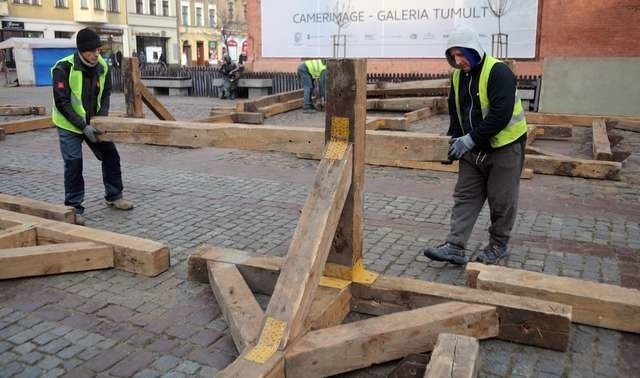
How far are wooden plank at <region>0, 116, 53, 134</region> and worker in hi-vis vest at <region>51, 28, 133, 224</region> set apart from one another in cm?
604

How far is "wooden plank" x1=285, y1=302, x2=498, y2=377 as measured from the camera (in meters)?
2.80

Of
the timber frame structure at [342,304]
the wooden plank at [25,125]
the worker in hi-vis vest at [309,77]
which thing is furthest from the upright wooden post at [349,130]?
the worker in hi-vis vest at [309,77]

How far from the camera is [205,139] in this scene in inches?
168

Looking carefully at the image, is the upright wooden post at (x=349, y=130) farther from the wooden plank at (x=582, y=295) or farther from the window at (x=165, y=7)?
the window at (x=165, y=7)

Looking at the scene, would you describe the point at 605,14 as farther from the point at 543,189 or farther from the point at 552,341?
the point at 552,341

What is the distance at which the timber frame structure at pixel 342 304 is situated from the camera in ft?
9.29

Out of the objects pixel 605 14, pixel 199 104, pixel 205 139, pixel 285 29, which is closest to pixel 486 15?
pixel 605 14

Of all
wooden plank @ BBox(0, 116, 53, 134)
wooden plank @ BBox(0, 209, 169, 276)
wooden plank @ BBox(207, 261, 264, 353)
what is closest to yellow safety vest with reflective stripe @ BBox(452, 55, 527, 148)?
wooden plank @ BBox(207, 261, 264, 353)

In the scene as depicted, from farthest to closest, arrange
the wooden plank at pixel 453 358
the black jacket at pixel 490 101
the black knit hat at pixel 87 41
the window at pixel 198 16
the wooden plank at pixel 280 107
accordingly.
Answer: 1. the window at pixel 198 16
2. the wooden plank at pixel 280 107
3. the black knit hat at pixel 87 41
4. the black jacket at pixel 490 101
5. the wooden plank at pixel 453 358

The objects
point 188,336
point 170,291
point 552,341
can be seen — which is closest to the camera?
point 552,341

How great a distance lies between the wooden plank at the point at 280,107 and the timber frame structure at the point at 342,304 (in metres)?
9.67

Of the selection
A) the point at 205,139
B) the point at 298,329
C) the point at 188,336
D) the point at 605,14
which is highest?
the point at 605,14

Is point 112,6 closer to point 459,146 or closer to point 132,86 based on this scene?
point 132,86

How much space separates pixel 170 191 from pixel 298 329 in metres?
4.24
